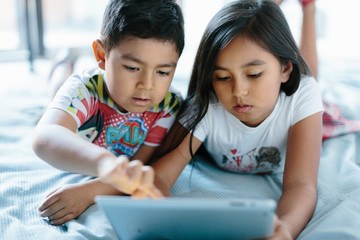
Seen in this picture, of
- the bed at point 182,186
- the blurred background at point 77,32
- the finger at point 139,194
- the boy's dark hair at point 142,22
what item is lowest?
the blurred background at point 77,32

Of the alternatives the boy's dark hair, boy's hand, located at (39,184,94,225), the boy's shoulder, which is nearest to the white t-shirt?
the boy's shoulder

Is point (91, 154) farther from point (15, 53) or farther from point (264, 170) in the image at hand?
point (15, 53)

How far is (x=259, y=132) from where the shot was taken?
110 centimetres

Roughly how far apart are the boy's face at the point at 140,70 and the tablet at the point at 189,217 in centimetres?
42

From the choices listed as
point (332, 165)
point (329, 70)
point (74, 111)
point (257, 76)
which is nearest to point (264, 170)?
point (332, 165)

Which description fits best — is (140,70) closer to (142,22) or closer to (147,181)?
(142,22)

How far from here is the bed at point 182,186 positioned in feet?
2.58

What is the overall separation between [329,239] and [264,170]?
1.33 feet

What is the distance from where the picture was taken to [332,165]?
1142mm

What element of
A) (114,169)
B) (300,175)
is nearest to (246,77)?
(300,175)

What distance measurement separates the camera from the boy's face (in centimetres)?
95

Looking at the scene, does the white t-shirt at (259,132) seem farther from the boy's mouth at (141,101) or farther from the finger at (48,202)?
the finger at (48,202)

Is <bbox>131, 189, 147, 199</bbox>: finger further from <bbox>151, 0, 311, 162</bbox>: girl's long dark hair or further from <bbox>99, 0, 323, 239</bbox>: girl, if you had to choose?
<bbox>151, 0, 311, 162</bbox>: girl's long dark hair

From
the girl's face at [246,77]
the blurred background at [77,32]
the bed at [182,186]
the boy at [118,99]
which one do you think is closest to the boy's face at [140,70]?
the boy at [118,99]
